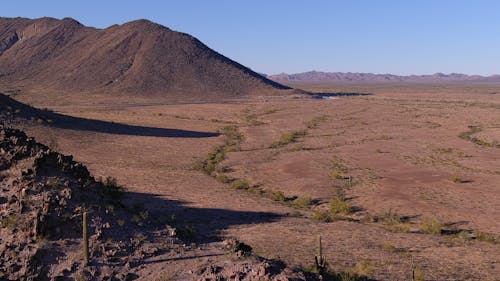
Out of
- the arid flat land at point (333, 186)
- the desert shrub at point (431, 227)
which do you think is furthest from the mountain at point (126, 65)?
the desert shrub at point (431, 227)

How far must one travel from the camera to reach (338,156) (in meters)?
38.4

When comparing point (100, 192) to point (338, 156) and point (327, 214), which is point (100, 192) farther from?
point (338, 156)

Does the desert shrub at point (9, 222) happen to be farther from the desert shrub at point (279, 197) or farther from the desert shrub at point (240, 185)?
the desert shrub at point (240, 185)

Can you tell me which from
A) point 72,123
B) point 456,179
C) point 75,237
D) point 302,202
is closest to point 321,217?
point 302,202

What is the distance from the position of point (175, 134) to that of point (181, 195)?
25164 mm

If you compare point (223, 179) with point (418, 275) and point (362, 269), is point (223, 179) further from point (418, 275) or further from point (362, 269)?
point (418, 275)

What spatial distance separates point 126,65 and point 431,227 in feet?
385

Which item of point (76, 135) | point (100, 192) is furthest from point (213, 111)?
point (100, 192)

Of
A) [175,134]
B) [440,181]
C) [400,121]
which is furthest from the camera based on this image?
[400,121]

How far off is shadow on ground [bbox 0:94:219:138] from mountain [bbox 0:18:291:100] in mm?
57960

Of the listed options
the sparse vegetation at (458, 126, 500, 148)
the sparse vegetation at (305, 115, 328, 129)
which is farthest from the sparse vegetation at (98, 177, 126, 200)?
the sparse vegetation at (305, 115, 328, 129)

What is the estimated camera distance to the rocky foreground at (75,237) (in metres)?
11.0

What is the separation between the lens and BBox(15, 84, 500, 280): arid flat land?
17297 mm

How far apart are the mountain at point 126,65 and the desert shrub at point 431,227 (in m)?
91.6
